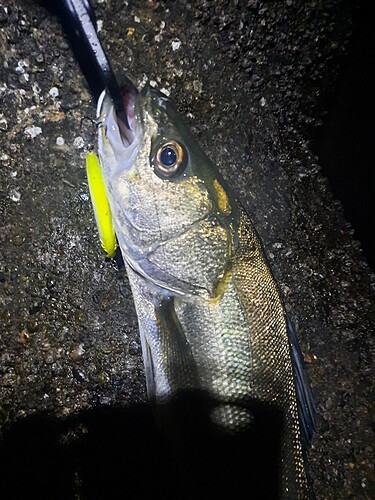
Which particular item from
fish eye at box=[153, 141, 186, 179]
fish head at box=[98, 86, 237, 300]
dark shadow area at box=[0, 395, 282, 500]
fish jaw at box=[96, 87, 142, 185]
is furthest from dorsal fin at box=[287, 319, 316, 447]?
fish jaw at box=[96, 87, 142, 185]

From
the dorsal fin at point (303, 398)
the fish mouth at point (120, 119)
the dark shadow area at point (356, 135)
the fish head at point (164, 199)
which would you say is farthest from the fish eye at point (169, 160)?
the dark shadow area at point (356, 135)

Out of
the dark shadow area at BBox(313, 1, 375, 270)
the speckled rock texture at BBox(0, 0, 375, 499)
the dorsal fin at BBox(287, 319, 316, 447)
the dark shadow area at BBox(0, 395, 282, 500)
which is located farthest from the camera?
the dark shadow area at BBox(313, 1, 375, 270)

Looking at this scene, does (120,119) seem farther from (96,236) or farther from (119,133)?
(96,236)

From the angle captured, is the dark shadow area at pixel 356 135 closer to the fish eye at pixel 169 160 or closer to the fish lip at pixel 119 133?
the fish eye at pixel 169 160

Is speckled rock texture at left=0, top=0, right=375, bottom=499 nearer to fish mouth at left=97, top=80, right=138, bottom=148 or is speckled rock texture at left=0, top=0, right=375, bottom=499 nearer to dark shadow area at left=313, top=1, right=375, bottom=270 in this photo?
dark shadow area at left=313, top=1, right=375, bottom=270

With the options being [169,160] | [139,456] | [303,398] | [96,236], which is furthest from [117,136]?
[139,456]
